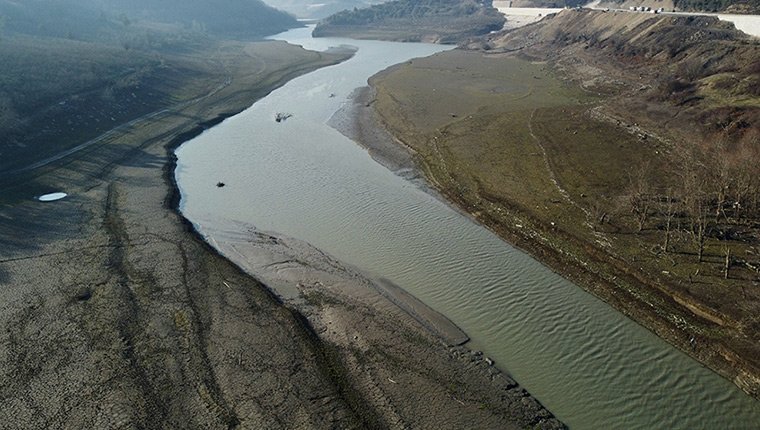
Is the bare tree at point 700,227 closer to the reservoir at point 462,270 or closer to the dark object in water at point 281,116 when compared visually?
the reservoir at point 462,270

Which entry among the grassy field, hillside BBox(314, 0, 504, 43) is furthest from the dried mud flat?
hillside BBox(314, 0, 504, 43)

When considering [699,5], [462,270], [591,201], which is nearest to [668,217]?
[591,201]

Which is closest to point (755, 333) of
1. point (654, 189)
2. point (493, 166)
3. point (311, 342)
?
point (654, 189)

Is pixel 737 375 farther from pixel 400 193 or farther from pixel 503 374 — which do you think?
pixel 400 193

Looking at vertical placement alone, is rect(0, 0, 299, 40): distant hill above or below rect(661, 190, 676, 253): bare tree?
above

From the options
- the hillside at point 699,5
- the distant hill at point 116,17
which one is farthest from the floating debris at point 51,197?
the hillside at point 699,5

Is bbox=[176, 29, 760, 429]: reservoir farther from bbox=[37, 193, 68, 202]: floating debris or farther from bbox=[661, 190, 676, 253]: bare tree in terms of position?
bbox=[37, 193, 68, 202]: floating debris
